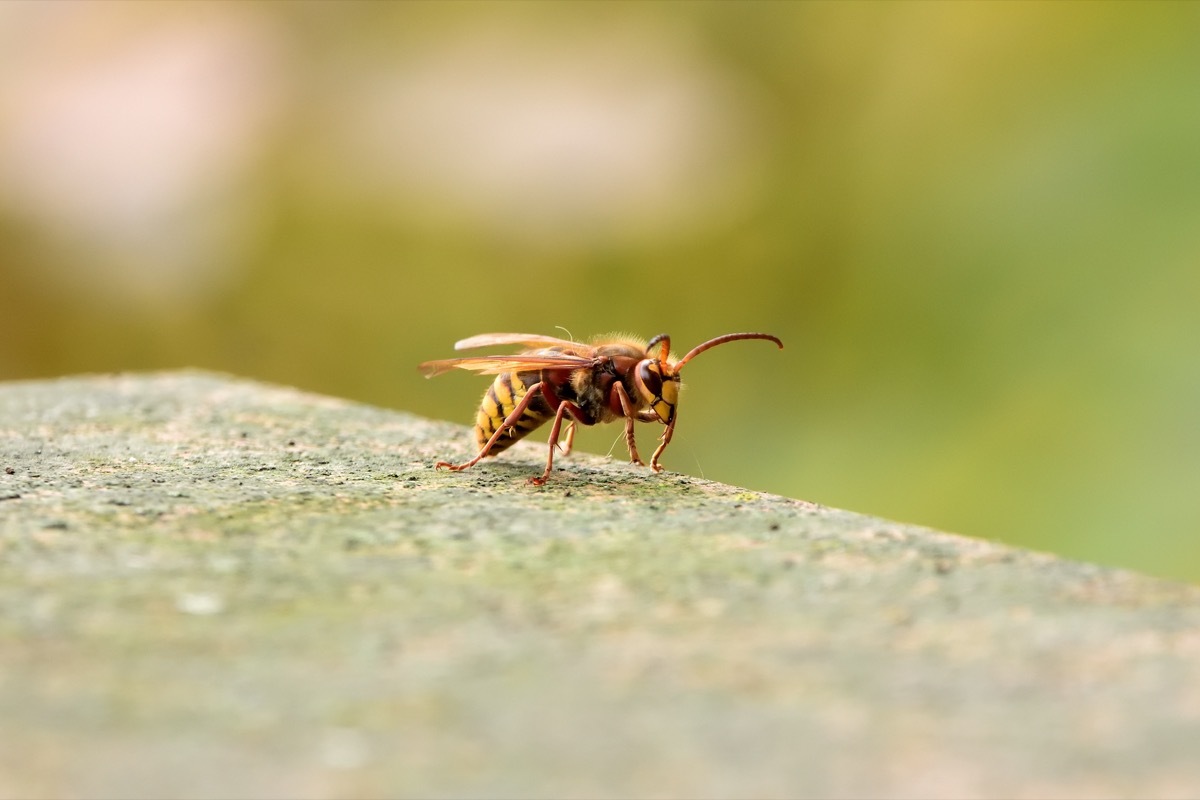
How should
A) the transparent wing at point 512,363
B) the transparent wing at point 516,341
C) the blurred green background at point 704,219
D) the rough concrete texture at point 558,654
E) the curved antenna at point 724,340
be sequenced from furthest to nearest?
1. the blurred green background at point 704,219
2. the transparent wing at point 516,341
3. the transparent wing at point 512,363
4. the curved antenna at point 724,340
5. the rough concrete texture at point 558,654

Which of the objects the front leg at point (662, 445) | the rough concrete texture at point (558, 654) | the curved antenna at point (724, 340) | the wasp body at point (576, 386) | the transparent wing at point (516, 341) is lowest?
the rough concrete texture at point (558, 654)

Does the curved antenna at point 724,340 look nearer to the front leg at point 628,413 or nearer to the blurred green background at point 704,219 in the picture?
the front leg at point 628,413

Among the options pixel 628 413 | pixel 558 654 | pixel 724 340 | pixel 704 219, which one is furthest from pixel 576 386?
pixel 704 219

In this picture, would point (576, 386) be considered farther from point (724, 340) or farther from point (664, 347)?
point (724, 340)

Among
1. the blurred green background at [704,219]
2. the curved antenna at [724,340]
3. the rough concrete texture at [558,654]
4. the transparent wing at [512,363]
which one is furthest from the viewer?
the blurred green background at [704,219]

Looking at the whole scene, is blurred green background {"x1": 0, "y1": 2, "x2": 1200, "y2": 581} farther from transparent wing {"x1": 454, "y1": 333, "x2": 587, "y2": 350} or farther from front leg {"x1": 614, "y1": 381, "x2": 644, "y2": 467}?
transparent wing {"x1": 454, "y1": 333, "x2": 587, "y2": 350}

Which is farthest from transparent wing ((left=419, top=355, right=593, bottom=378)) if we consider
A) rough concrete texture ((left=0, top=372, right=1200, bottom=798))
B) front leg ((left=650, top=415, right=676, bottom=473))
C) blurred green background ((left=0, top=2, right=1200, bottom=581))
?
blurred green background ((left=0, top=2, right=1200, bottom=581))

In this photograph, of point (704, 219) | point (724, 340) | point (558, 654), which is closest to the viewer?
point (558, 654)

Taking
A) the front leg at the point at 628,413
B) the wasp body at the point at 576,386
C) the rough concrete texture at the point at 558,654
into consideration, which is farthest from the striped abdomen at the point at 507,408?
the rough concrete texture at the point at 558,654
